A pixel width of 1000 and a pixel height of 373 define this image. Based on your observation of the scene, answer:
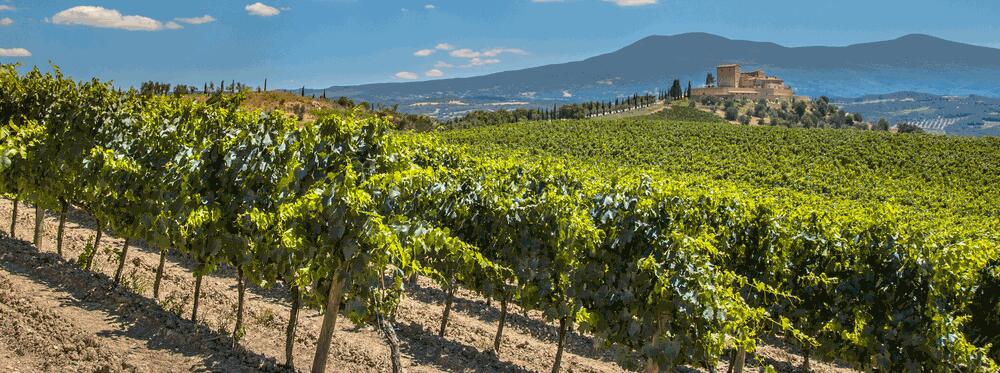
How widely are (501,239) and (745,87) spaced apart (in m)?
165

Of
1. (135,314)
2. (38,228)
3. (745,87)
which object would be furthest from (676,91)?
(135,314)

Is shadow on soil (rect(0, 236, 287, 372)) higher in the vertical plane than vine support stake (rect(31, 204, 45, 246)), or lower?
lower

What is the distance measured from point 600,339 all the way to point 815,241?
5038 millimetres

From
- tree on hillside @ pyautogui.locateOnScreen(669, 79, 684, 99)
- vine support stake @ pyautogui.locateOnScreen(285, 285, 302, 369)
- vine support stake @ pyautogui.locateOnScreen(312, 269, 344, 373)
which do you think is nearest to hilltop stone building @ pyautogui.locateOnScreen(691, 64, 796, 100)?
tree on hillside @ pyautogui.locateOnScreen(669, 79, 684, 99)

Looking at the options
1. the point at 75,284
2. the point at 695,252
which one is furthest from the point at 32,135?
the point at 695,252

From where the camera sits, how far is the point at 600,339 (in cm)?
1035

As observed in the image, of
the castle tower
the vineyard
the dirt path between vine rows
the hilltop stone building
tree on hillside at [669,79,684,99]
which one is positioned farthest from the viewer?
the castle tower

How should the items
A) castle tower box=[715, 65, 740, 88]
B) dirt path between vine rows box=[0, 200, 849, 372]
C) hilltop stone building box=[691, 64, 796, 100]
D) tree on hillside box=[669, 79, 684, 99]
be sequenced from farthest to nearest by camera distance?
castle tower box=[715, 65, 740, 88] → hilltop stone building box=[691, 64, 796, 100] → tree on hillside box=[669, 79, 684, 99] → dirt path between vine rows box=[0, 200, 849, 372]

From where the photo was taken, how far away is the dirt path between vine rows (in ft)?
32.1

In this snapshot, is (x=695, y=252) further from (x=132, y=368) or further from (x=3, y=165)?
(x=3, y=165)

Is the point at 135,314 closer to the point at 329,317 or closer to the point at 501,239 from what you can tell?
the point at 329,317

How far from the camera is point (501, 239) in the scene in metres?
12.5

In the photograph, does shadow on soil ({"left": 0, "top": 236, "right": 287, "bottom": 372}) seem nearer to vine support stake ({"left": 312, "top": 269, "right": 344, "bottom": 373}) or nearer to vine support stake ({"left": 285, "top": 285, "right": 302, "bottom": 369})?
vine support stake ({"left": 285, "top": 285, "right": 302, "bottom": 369})

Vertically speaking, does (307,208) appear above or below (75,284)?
above
